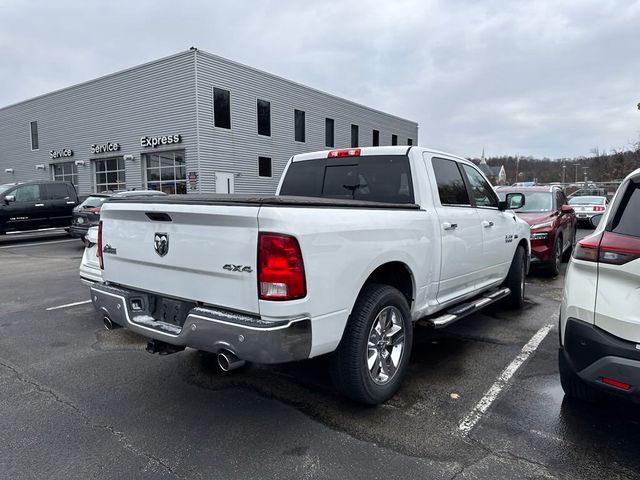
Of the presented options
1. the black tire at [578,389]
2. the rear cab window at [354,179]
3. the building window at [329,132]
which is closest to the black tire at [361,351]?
the rear cab window at [354,179]

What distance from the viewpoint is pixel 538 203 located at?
944cm

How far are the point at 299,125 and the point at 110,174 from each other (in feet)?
37.0

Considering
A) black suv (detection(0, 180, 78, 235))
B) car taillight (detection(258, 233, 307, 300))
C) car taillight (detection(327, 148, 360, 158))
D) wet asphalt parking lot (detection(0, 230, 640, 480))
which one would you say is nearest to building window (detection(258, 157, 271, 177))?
black suv (detection(0, 180, 78, 235))

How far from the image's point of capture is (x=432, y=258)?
387cm

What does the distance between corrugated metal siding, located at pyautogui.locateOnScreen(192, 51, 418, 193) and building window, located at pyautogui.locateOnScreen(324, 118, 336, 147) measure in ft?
1.09

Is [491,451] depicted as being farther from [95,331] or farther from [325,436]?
[95,331]

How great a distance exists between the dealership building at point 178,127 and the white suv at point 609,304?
68.5 feet

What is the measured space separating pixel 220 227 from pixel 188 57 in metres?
21.3

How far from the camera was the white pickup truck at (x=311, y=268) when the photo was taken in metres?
2.63

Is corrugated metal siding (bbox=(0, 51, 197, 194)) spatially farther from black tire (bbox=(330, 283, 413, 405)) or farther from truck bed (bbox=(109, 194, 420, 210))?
black tire (bbox=(330, 283, 413, 405))

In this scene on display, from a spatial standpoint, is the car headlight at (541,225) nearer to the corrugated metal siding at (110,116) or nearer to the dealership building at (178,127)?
the dealership building at (178,127)

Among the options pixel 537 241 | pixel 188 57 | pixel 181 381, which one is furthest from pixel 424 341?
pixel 188 57

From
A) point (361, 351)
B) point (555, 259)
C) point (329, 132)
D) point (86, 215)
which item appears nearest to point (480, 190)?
point (361, 351)

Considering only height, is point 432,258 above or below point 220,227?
below
